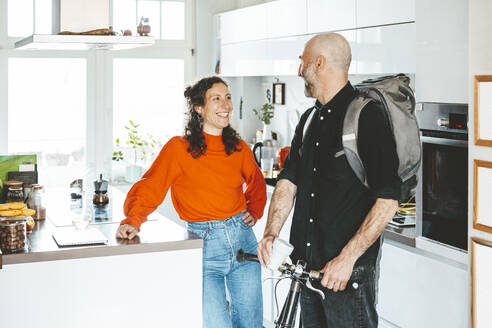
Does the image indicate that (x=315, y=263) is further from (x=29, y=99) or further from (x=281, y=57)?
(x=29, y=99)

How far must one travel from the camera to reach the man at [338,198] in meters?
2.09

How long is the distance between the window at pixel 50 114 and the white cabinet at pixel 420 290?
140 inches

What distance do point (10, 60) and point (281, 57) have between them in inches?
92.4

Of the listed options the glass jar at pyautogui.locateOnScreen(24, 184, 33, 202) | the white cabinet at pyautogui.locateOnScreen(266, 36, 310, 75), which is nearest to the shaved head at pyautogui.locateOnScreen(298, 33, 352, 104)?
the glass jar at pyautogui.locateOnScreen(24, 184, 33, 202)

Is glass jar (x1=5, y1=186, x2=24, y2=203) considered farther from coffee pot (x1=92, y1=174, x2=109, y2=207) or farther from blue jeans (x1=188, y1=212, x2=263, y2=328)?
blue jeans (x1=188, y1=212, x2=263, y2=328)

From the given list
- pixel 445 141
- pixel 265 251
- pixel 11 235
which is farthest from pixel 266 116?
pixel 265 251

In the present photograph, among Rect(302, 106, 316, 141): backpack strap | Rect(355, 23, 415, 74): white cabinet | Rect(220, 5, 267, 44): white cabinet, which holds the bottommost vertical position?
Rect(302, 106, 316, 141): backpack strap

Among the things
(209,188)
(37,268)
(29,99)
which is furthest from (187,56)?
(37,268)

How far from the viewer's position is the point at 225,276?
2.89 meters

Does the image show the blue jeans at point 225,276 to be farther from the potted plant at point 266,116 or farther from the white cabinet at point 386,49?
the potted plant at point 266,116

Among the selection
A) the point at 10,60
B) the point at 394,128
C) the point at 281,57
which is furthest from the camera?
the point at 10,60

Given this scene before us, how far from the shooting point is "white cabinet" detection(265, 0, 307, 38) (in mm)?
4395

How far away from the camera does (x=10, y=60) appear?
210 inches

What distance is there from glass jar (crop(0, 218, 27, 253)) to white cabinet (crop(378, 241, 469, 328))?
1620mm
